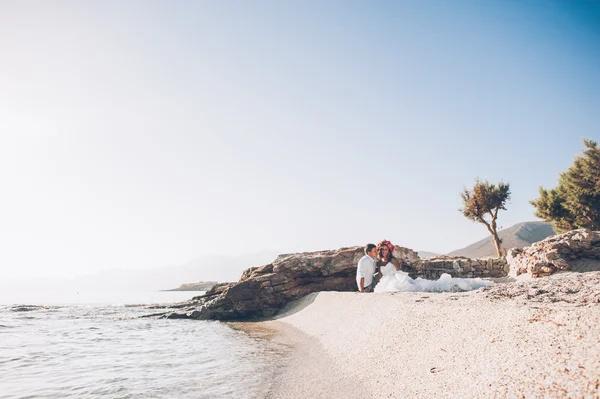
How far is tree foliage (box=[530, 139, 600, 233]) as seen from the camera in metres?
28.4

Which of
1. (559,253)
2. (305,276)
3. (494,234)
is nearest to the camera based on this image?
(559,253)

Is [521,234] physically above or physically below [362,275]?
above

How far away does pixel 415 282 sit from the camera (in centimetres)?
1146

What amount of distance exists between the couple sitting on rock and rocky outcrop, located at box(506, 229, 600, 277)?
186 inches

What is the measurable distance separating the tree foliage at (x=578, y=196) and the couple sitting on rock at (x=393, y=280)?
2571 cm

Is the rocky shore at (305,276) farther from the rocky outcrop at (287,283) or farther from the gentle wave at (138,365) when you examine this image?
the gentle wave at (138,365)

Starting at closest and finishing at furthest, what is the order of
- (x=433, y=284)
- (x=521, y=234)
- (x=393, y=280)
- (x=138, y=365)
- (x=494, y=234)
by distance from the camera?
1. (x=138, y=365)
2. (x=433, y=284)
3. (x=393, y=280)
4. (x=494, y=234)
5. (x=521, y=234)

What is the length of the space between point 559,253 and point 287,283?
13221 mm

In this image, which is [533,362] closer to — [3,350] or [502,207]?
[3,350]

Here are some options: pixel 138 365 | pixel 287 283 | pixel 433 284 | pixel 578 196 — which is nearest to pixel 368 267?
pixel 433 284

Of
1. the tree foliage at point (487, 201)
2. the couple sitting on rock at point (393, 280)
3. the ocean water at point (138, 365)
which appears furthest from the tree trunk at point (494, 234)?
the ocean water at point (138, 365)

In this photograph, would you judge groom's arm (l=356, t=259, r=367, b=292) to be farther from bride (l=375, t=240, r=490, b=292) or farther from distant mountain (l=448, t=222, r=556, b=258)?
distant mountain (l=448, t=222, r=556, b=258)

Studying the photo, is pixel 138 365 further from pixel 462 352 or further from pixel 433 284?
pixel 433 284

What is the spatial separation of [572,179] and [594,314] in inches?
1347
